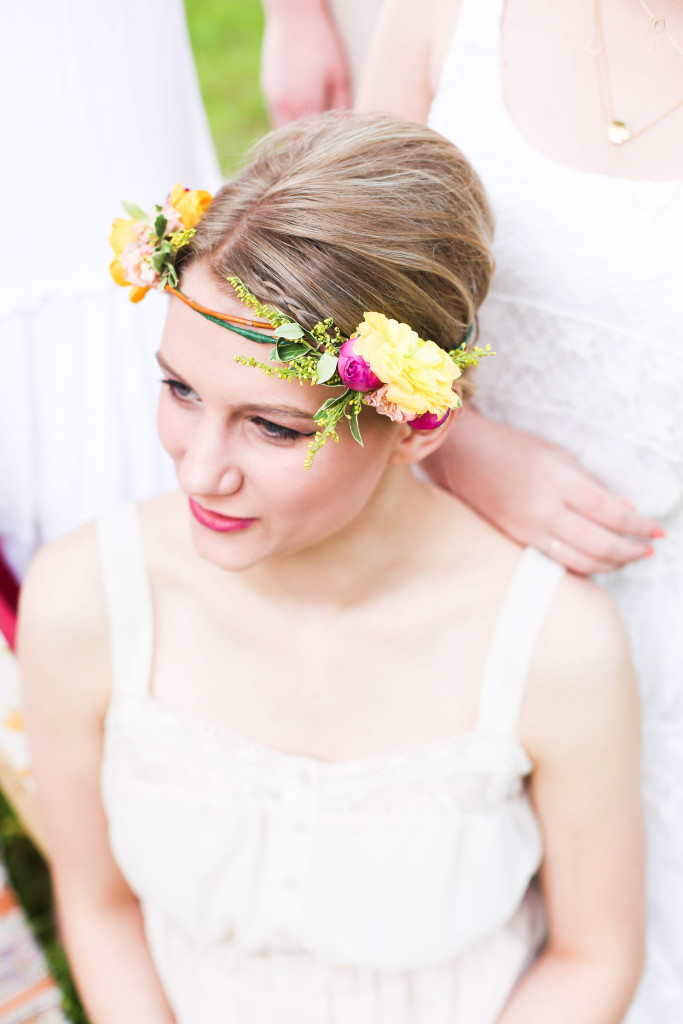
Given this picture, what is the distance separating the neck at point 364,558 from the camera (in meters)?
1.81

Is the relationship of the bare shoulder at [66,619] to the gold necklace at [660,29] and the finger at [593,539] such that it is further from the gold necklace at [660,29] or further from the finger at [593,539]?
the gold necklace at [660,29]

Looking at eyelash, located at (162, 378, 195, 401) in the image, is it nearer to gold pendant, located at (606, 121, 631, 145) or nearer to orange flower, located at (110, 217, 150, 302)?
orange flower, located at (110, 217, 150, 302)

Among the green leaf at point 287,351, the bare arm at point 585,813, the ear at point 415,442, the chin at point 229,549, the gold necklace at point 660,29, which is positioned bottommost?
the bare arm at point 585,813

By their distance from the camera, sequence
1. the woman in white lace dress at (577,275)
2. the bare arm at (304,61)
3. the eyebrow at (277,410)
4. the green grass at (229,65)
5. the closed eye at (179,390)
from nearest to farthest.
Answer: the eyebrow at (277,410), the closed eye at (179,390), the woman in white lace dress at (577,275), the bare arm at (304,61), the green grass at (229,65)

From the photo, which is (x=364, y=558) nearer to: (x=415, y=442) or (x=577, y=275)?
(x=415, y=442)

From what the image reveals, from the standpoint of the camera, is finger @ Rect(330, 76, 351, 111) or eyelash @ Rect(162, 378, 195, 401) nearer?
eyelash @ Rect(162, 378, 195, 401)

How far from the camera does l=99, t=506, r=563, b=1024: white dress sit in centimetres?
175

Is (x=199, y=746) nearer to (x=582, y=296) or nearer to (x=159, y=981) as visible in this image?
(x=159, y=981)

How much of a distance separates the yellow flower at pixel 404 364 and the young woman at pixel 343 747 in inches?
7.7

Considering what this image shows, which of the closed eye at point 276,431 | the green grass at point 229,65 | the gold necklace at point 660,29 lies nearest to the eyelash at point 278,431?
the closed eye at point 276,431

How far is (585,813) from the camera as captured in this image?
1796mm

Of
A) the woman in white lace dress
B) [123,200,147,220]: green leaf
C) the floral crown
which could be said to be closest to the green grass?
the woman in white lace dress

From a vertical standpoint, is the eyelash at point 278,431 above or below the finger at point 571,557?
above

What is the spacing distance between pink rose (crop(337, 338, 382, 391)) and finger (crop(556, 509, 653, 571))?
61cm
